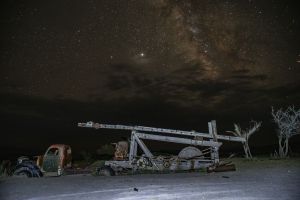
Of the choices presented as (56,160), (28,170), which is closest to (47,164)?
(56,160)

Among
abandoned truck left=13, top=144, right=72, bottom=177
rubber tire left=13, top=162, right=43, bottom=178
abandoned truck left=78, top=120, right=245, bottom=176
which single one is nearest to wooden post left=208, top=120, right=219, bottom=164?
abandoned truck left=78, top=120, right=245, bottom=176

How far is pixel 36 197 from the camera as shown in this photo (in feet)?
37.7

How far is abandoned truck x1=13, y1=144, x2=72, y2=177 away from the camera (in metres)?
18.7

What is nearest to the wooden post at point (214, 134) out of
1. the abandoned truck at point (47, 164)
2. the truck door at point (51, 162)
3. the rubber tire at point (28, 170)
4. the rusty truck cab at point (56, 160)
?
the abandoned truck at point (47, 164)

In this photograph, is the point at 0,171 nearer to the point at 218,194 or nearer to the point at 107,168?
the point at 107,168

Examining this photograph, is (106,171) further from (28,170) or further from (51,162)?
(28,170)

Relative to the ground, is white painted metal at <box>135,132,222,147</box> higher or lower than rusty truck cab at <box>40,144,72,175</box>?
higher

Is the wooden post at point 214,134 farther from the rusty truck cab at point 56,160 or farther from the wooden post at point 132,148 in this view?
the rusty truck cab at point 56,160

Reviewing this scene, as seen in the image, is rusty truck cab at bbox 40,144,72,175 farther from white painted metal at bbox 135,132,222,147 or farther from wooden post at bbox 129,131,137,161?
white painted metal at bbox 135,132,222,147

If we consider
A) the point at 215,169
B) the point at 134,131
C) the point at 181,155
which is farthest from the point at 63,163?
the point at 215,169

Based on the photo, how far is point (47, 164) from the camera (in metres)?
19.2

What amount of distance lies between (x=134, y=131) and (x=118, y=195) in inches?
359

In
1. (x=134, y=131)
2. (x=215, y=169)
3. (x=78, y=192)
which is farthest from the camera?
(x=134, y=131)

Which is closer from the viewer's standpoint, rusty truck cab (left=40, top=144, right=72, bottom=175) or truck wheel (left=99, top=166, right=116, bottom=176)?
rusty truck cab (left=40, top=144, right=72, bottom=175)
